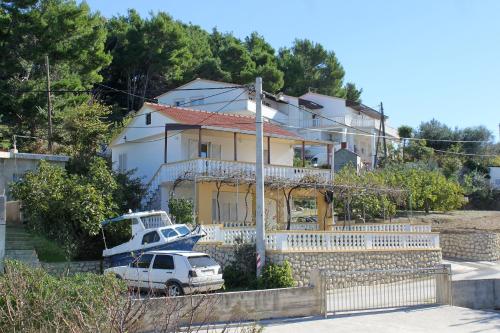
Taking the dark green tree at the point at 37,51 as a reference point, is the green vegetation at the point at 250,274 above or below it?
below

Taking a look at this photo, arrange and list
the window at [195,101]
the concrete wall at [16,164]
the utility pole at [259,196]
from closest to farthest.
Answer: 1. the utility pole at [259,196]
2. the concrete wall at [16,164]
3. the window at [195,101]

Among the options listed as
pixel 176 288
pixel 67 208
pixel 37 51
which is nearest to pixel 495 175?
pixel 37 51

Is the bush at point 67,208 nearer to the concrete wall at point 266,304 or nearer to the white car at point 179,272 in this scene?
the white car at point 179,272

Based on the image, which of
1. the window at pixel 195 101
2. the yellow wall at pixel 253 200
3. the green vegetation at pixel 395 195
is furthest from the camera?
Result: the window at pixel 195 101

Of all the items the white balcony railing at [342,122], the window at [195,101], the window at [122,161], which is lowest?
the window at [122,161]

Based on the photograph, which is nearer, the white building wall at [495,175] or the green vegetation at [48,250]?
the green vegetation at [48,250]

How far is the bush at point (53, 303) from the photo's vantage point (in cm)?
687

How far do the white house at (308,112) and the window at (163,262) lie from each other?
32.2m

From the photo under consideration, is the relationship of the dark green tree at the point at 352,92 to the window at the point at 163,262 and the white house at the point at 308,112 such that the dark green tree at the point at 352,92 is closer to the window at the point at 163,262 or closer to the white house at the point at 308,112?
the white house at the point at 308,112

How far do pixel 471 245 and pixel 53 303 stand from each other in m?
27.4

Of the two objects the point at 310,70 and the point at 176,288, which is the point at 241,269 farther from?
the point at 310,70

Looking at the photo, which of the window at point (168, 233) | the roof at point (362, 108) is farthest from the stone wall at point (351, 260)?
the roof at point (362, 108)

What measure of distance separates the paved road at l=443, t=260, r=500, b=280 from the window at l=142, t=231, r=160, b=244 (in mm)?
12431

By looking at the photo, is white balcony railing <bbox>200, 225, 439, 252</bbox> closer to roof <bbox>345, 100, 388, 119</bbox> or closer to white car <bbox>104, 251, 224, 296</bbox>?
white car <bbox>104, 251, 224, 296</bbox>
